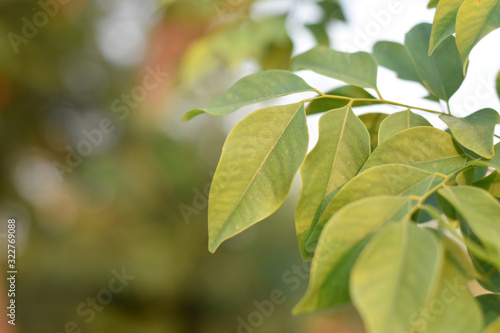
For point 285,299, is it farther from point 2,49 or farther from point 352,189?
point 352,189

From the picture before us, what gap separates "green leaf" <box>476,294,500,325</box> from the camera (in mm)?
196

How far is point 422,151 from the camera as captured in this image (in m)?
0.23

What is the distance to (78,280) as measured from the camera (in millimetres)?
2117

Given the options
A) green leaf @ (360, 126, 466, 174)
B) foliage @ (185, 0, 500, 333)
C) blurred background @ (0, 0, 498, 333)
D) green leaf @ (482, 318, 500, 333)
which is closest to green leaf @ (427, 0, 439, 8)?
foliage @ (185, 0, 500, 333)

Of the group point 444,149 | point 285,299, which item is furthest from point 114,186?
point 444,149

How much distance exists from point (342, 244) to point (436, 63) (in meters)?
0.18

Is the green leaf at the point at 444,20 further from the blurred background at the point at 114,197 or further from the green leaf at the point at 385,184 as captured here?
the blurred background at the point at 114,197

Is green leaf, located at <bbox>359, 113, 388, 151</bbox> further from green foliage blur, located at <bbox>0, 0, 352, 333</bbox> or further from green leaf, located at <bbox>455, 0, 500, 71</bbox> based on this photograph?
green foliage blur, located at <bbox>0, 0, 352, 333</bbox>

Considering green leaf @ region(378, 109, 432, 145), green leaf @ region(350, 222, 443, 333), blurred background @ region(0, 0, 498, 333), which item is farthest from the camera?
blurred background @ region(0, 0, 498, 333)

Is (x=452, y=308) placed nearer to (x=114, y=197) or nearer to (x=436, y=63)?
(x=436, y=63)

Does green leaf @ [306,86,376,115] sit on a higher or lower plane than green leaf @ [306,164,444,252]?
higher

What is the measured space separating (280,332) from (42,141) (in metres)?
1.63

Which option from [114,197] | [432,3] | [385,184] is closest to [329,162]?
[385,184]

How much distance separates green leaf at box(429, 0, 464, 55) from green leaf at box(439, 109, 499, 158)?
43 mm
